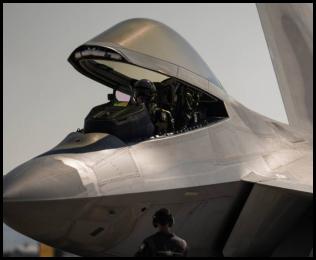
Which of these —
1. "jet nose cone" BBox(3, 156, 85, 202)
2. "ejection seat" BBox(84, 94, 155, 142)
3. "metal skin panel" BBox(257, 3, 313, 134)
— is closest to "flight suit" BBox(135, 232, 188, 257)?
"jet nose cone" BBox(3, 156, 85, 202)

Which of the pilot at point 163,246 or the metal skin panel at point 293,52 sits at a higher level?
the metal skin panel at point 293,52

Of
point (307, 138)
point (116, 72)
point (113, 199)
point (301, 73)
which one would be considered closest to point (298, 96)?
point (301, 73)

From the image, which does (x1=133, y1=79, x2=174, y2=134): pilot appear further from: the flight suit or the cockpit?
the flight suit

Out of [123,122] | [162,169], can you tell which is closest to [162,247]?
[162,169]

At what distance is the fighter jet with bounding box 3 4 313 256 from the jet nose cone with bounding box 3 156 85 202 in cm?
1

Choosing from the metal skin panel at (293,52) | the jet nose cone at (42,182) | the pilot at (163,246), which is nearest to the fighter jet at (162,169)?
the jet nose cone at (42,182)

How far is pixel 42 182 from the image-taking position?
684 centimetres

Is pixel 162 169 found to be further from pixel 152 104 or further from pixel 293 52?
pixel 293 52

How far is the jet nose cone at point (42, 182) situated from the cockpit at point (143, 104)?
1079 mm

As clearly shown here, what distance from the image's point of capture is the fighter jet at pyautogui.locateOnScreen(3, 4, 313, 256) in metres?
7.04

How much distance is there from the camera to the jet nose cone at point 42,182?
6.73 meters

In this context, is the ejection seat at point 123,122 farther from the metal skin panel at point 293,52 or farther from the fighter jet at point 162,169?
the metal skin panel at point 293,52

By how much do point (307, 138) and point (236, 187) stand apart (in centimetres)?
301

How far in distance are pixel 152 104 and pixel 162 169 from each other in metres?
1.19
